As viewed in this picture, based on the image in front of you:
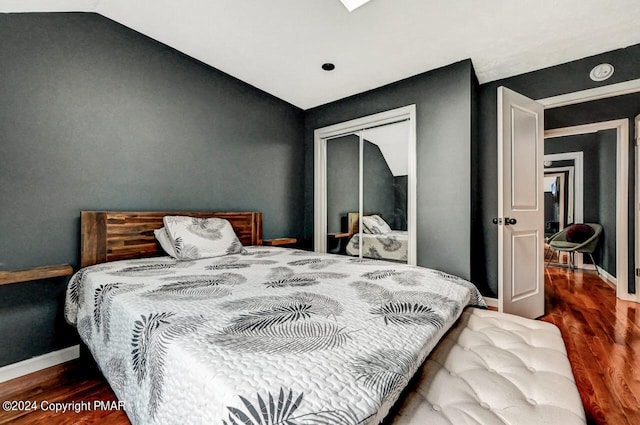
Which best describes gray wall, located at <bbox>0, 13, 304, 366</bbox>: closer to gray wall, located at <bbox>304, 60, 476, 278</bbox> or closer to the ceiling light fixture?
the ceiling light fixture

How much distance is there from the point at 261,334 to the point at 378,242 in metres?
2.70

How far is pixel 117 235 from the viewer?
80.0 inches

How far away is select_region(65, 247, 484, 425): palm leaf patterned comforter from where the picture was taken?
1.88 feet

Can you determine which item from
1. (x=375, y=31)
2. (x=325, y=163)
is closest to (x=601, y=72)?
(x=375, y=31)

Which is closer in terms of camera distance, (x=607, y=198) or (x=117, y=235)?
(x=117, y=235)

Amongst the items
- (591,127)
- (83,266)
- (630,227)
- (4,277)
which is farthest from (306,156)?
(630,227)

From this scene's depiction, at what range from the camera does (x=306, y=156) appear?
392 centimetres

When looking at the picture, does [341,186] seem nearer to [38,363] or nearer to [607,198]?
[38,363]

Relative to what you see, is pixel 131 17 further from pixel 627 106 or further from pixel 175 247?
pixel 627 106

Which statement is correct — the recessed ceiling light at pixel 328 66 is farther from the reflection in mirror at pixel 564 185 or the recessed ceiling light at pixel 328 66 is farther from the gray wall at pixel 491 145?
the reflection in mirror at pixel 564 185

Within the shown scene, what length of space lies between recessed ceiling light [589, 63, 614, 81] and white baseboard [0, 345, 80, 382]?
473 cm

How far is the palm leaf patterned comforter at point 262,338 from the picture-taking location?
572 mm

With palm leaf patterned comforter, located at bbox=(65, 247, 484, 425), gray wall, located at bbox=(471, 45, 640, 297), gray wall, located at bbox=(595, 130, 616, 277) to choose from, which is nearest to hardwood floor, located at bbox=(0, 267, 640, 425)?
palm leaf patterned comforter, located at bbox=(65, 247, 484, 425)

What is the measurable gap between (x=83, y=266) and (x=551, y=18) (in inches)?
148
